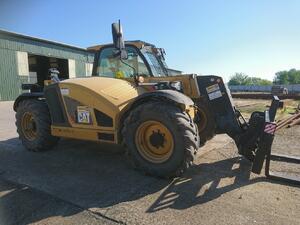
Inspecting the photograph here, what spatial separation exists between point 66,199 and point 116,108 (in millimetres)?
1594

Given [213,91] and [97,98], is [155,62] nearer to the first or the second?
[213,91]

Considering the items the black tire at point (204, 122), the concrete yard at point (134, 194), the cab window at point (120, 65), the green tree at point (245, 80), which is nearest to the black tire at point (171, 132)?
the concrete yard at point (134, 194)

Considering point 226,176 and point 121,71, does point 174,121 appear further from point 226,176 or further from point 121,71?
point 121,71

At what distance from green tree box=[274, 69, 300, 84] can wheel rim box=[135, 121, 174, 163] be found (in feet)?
402

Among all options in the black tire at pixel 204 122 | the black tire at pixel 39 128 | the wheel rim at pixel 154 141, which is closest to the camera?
the wheel rim at pixel 154 141

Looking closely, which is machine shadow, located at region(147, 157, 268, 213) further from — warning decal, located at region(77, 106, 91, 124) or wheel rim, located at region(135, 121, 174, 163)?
warning decal, located at region(77, 106, 91, 124)

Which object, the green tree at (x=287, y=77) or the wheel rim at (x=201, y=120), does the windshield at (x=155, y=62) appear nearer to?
the wheel rim at (x=201, y=120)

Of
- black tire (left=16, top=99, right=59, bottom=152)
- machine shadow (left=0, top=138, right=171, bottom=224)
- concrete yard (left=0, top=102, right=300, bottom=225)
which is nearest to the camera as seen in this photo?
concrete yard (left=0, top=102, right=300, bottom=225)

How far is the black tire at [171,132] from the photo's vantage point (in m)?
4.39

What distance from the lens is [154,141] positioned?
4742mm

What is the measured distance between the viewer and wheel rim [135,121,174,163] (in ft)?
15.3

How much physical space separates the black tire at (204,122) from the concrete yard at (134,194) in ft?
1.16

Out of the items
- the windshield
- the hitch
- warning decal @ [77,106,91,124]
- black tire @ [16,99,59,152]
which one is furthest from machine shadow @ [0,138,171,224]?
the windshield

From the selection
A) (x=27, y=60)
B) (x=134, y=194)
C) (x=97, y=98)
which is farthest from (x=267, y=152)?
(x=27, y=60)
